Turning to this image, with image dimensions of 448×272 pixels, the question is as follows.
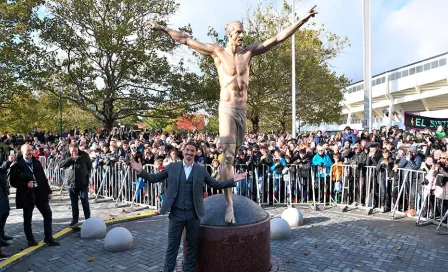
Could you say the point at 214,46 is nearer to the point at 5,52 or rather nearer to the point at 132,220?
the point at 132,220

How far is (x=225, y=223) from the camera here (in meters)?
4.92

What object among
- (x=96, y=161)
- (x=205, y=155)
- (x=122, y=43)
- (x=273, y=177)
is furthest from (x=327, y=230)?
(x=122, y=43)

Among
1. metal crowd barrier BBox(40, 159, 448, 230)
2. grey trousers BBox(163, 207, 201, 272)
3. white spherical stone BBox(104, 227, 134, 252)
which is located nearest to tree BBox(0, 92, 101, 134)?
metal crowd barrier BBox(40, 159, 448, 230)

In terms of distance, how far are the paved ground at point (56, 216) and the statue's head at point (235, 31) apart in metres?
5.82

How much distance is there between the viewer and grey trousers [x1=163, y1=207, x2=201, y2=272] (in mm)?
4676

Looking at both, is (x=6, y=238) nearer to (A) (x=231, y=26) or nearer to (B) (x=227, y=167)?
(B) (x=227, y=167)

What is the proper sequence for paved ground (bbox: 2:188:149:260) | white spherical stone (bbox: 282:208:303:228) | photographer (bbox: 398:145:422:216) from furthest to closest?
photographer (bbox: 398:145:422:216)
white spherical stone (bbox: 282:208:303:228)
paved ground (bbox: 2:188:149:260)

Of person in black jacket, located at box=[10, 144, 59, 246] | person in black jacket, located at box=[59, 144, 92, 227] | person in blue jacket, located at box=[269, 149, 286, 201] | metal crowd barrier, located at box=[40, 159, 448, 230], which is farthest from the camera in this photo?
person in blue jacket, located at box=[269, 149, 286, 201]

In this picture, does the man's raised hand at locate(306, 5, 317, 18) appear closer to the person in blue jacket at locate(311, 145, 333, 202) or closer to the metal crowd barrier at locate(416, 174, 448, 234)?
the metal crowd barrier at locate(416, 174, 448, 234)

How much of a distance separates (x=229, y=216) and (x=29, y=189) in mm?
4338

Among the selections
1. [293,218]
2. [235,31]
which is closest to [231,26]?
[235,31]

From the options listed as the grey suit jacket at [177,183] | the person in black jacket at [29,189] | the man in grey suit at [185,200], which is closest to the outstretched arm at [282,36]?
the man in grey suit at [185,200]

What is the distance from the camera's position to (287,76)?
25578mm

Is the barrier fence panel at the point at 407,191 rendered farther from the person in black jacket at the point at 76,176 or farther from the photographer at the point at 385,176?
the person in black jacket at the point at 76,176
